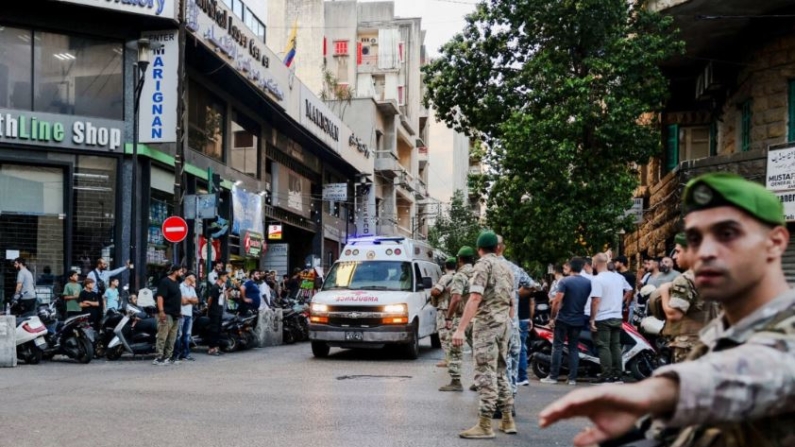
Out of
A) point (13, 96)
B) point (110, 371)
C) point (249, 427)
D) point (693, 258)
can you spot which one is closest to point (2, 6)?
point (13, 96)

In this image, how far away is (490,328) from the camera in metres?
8.20

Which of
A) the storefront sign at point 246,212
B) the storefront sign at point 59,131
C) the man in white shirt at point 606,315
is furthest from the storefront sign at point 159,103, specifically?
the man in white shirt at point 606,315

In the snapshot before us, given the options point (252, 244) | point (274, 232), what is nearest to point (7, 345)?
point (252, 244)

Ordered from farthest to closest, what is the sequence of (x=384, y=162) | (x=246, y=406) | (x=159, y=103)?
(x=384, y=162), (x=159, y=103), (x=246, y=406)

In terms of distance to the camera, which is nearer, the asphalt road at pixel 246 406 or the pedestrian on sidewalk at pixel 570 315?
the asphalt road at pixel 246 406

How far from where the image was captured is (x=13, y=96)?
2050 cm

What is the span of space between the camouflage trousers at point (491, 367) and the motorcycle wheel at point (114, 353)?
391 inches

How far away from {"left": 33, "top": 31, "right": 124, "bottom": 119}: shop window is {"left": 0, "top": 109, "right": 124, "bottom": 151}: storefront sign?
395 millimetres

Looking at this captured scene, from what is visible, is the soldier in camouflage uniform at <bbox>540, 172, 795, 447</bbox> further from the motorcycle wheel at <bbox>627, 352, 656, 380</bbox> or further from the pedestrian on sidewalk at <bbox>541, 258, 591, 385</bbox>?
the motorcycle wheel at <bbox>627, 352, 656, 380</bbox>

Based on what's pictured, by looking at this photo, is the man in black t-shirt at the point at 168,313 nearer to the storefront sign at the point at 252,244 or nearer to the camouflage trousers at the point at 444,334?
the camouflage trousers at the point at 444,334

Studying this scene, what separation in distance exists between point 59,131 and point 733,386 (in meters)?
21.0

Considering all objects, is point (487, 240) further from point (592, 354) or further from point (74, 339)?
point (74, 339)

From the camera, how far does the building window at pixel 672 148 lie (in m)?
23.3

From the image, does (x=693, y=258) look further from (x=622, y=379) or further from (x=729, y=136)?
(x=729, y=136)
